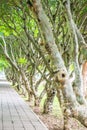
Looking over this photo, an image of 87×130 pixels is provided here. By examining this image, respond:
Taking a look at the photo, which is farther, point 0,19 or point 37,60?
point 37,60

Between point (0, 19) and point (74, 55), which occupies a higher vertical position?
point (0, 19)

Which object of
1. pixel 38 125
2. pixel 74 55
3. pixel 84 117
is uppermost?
pixel 74 55

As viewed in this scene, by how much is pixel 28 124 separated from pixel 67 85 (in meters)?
4.66

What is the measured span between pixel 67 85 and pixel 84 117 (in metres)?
0.76

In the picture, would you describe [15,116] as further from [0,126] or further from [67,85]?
[67,85]

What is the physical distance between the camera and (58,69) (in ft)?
23.6

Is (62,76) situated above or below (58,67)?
below

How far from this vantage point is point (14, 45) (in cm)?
2580

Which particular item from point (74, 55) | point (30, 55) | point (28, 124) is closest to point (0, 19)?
point (30, 55)

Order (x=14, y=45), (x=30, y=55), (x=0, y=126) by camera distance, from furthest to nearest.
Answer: (x=14, y=45)
(x=30, y=55)
(x=0, y=126)

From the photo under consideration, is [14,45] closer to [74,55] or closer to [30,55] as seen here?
[30,55]

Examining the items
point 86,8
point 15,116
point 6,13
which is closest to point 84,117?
point 86,8

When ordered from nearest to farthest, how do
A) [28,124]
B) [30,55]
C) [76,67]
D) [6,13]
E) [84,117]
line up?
[84,117]
[76,67]
[28,124]
[6,13]
[30,55]

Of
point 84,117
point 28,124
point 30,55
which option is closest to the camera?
point 84,117
